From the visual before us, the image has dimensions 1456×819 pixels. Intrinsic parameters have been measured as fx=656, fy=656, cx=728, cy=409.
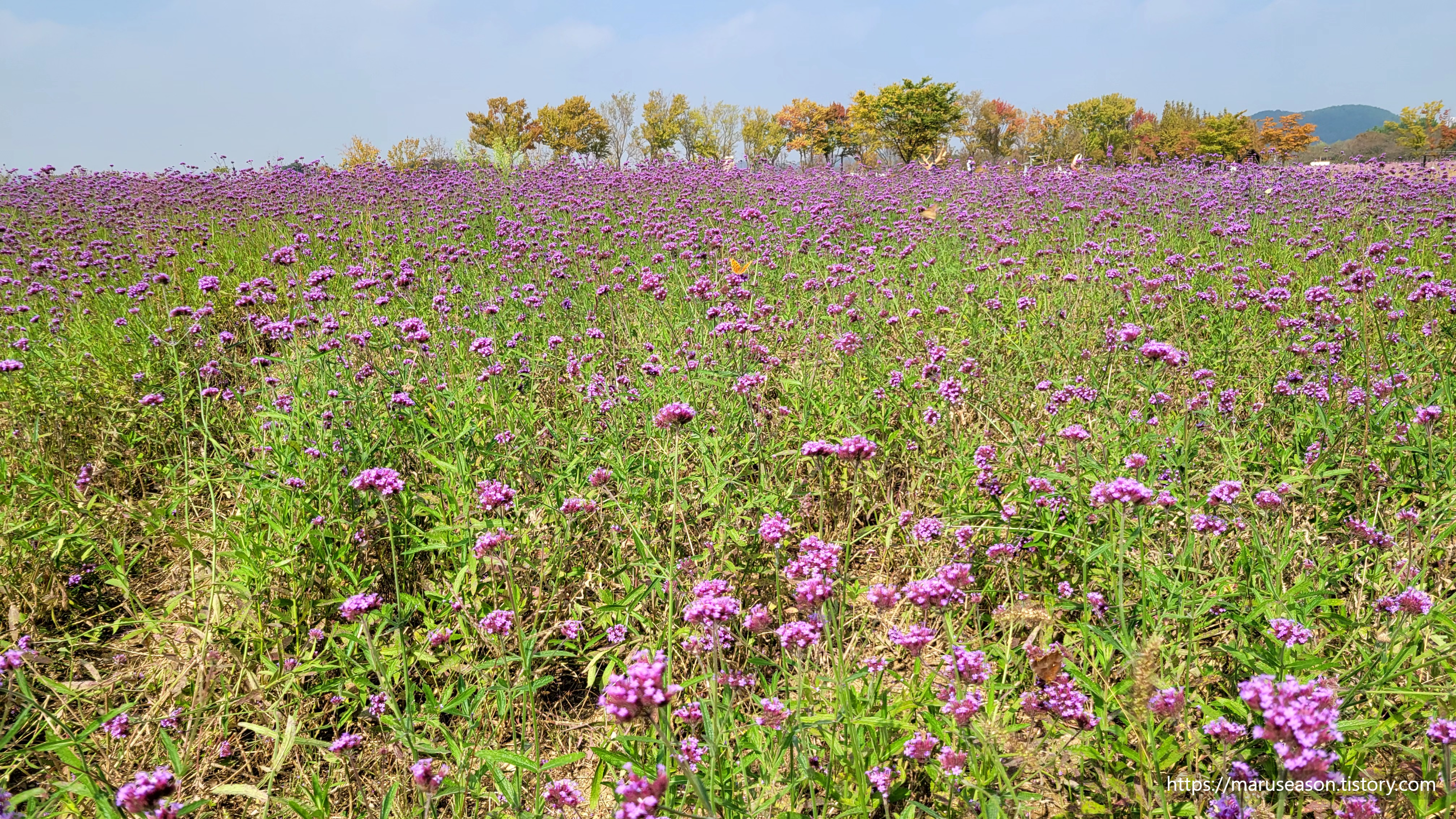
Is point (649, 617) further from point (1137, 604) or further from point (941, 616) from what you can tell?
point (1137, 604)

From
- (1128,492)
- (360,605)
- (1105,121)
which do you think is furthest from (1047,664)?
(1105,121)

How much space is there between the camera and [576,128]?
6334 centimetres

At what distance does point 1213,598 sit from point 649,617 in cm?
207

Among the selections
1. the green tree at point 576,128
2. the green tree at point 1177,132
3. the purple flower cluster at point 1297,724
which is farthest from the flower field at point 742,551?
the green tree at point 576,128

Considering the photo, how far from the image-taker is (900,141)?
4566 centimetres

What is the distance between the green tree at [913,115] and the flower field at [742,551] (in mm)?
41673

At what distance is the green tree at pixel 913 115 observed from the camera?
43.5 metres

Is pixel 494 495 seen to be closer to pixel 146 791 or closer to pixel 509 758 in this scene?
pixel 509 758

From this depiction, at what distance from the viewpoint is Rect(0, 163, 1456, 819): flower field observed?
1.84 m

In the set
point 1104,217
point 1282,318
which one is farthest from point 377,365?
point 1104,217

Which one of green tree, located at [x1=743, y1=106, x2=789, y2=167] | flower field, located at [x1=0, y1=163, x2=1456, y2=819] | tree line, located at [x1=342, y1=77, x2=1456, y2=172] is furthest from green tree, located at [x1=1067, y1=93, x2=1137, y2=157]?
flower field, located at [x1=0, y1=163, x2=1456, y2=819]

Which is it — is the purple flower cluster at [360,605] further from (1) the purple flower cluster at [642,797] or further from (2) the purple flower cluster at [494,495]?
(1) the purple flower cluster at [642,797]

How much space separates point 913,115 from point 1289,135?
27527 mm

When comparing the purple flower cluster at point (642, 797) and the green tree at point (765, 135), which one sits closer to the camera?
the purple flower cluster at point (642, 797)
